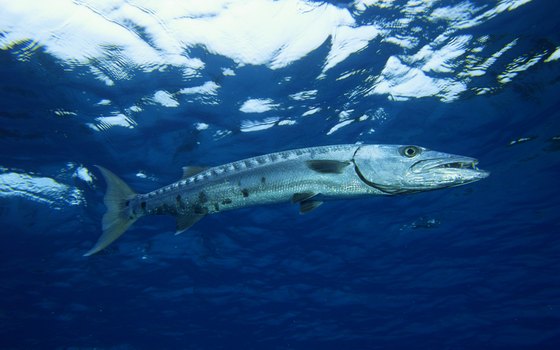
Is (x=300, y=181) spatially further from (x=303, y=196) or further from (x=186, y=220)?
(x=186, y=220)

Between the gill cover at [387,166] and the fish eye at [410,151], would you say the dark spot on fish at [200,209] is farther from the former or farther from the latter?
the fish eye at [410,151]

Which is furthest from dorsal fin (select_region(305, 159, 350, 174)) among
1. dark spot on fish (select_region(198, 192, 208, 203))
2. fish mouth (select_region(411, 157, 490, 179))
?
dark spot on fish (select_region(198, 192, 208, 203))

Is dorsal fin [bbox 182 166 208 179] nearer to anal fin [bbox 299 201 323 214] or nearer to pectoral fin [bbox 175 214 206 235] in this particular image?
pectoral fin [bbox 175 214 206 235]

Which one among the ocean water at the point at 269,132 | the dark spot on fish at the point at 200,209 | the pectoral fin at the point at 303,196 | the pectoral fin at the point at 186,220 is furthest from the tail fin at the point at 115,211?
the ocean water at the point at 269,132

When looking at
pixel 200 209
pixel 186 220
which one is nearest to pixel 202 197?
pixel 200 209

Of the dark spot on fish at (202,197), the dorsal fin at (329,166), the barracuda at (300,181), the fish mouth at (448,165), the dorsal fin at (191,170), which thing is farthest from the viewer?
the dorsal fin at (191,170)

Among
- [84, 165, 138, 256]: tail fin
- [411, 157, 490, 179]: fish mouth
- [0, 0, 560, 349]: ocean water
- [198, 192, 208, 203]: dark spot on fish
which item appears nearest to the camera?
[411, 157, 490, 179]: fish mouth

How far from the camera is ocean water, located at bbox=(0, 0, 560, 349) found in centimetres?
757

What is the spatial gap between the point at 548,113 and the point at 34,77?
15675mm

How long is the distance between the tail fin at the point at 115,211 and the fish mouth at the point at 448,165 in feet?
12.3

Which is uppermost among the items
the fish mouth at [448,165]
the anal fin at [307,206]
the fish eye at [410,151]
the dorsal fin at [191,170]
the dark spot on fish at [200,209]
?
the dorsal fin at [191,170]

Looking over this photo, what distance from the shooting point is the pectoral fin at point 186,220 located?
13.7ft

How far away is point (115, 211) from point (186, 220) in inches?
47.4

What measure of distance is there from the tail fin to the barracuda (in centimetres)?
1
